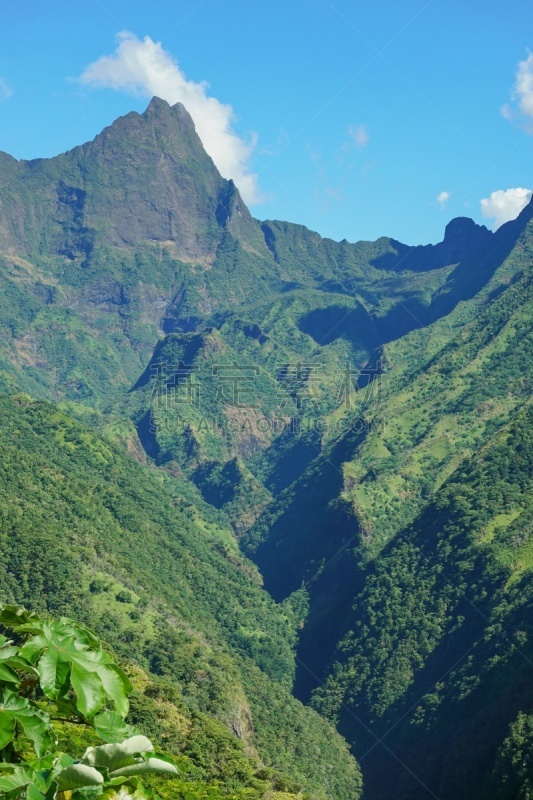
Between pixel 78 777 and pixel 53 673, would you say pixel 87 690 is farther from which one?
pixel 78 777

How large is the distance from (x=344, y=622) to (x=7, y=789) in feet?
409

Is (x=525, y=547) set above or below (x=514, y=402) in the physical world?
below

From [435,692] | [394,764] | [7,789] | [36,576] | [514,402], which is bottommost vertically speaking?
[36,576]

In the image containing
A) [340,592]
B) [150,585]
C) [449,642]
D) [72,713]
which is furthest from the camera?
[340,592]

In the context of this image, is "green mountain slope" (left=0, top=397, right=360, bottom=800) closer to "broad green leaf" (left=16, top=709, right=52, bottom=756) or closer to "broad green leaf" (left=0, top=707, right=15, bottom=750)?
"broad green leaf" (left=16, top=709, right=52, bottom=756)

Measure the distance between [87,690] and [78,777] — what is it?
26.7 inches

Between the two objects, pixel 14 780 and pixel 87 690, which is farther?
pixel 87 690

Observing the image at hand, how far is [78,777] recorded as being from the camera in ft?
22.9

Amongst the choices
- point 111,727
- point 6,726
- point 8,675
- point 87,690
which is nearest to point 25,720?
point 6,726

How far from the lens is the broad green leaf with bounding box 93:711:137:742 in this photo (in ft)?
24.4

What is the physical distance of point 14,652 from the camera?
7340 mm

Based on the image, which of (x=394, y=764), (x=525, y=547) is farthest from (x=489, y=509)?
(x=394, y=764)

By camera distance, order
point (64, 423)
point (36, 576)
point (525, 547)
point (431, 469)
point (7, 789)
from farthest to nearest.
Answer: point (431, 469), point (64, 423), point (525, 547), point (36, 576), point (7, 789)

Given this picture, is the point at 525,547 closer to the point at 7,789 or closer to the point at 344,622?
the point at 344,622
